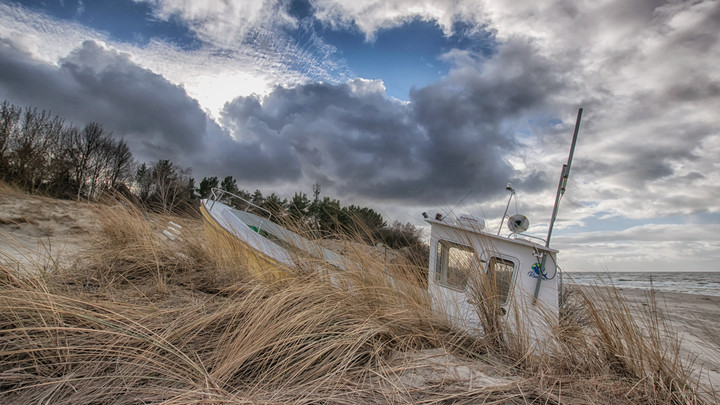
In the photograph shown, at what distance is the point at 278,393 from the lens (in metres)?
1.68

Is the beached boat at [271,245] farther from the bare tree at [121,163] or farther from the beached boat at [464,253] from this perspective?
the bare tree at [121,163]

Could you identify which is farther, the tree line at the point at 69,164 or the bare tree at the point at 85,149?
the bare tree at the point at 85,149

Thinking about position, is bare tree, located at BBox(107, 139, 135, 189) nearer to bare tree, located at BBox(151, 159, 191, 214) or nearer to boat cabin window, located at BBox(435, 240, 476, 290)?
bare tree, located at BBox(151, 159, 191, 214)

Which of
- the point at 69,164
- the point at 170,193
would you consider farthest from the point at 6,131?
the point at 170,193

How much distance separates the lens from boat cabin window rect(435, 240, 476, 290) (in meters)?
3.95

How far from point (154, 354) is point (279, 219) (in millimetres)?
2969

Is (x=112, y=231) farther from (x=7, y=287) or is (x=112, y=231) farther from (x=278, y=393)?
(x=278, y=393)

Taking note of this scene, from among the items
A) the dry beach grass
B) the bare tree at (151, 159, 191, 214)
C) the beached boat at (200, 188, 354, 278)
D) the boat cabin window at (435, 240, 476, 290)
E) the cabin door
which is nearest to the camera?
the dry beach grass

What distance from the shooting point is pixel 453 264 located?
15.3 ft

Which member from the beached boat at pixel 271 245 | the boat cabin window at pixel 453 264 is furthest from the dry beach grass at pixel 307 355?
the boat cabin window at pixel 453 264

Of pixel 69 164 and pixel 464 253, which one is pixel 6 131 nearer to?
pixel 69 164

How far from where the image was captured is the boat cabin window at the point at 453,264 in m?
3.95

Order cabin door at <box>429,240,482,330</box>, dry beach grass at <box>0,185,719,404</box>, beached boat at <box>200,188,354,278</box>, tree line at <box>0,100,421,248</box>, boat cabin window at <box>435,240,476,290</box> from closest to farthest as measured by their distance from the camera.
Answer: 1. dry beach grass at <box>0,185,719,404</box>
2. cabin door at <box>429,240,482,330</box>
3. boat cabin window at <box>435,240,476,290</box>
4. beached boat at <box>200,188,354,278</box>
5. tree line at <box>0,100,421,248</box>

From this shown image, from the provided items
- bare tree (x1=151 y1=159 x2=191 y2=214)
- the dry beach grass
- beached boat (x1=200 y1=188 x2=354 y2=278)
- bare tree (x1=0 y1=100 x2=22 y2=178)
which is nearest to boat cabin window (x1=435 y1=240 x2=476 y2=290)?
the dry beach grass
